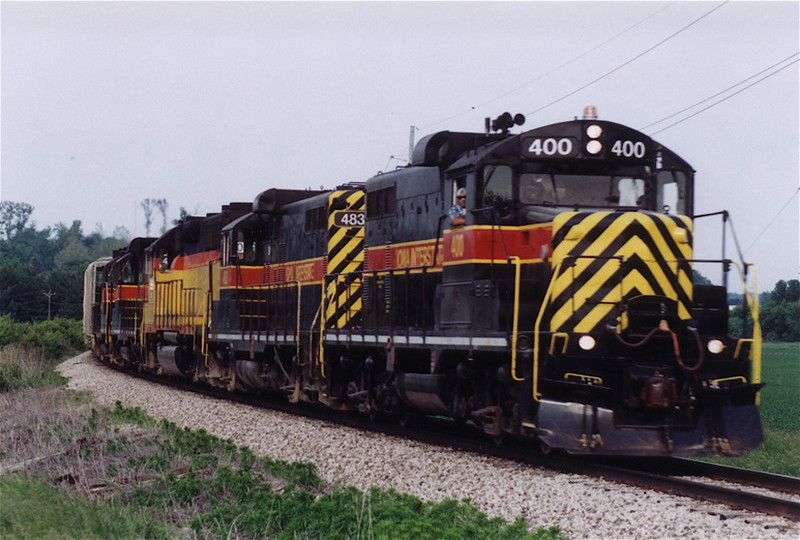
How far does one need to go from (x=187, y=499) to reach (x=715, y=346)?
5.00 meters

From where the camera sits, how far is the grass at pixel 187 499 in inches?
273

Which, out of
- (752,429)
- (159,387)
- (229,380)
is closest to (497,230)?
(752,429)

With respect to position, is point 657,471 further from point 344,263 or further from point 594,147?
point 344,263

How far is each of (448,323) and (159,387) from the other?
42.4ft

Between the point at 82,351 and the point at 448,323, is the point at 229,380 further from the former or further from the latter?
the point at 82,351

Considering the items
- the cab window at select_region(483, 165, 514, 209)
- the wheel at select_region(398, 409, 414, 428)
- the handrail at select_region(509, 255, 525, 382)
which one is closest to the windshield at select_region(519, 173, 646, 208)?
the cab window at select_region(483, 165, 514, 209)

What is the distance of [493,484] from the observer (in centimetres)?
885

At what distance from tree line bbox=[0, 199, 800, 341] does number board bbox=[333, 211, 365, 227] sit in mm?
5722

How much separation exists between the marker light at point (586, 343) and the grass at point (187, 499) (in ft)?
6.50

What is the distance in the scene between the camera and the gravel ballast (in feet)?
23.3

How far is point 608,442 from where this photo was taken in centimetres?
891

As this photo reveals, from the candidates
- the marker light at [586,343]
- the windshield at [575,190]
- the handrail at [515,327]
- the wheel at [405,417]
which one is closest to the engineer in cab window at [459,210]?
the windshield at [575,190]

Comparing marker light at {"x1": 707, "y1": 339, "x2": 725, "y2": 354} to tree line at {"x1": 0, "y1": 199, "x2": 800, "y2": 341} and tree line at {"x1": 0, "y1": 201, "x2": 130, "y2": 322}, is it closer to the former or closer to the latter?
tree line at {"x1": 0, "y1": 199, "x2": 800, "y2": 341}

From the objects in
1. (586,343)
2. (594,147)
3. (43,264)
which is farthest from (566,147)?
(43,264)
